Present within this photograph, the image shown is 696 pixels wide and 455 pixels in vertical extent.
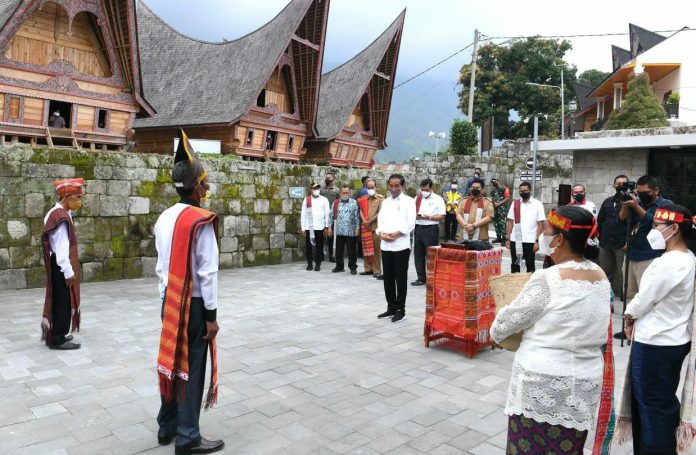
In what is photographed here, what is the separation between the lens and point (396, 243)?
22.9 ft

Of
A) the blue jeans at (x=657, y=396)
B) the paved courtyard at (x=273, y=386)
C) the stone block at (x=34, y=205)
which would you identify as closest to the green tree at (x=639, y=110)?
the paved courtyard at (x=273, y=386)

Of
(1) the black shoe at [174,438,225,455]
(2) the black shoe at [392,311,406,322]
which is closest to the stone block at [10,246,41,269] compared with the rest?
(2) the black shoe at [392,311,406,322]

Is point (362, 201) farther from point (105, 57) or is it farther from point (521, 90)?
point (521, 90)

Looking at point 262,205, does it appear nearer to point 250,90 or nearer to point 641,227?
point 250,90

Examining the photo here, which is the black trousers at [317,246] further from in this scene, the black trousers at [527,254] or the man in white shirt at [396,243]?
the man in white shirt at [396,243]

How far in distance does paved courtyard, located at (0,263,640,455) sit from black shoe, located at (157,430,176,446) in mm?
69

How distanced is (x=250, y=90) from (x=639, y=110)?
580 inches

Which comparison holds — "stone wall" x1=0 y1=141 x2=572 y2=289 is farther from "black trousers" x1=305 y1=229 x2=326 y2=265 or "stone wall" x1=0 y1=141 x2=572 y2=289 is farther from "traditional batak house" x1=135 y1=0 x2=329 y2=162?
"traditional batak house" x1=135 y1=0 x2=329 y2=162

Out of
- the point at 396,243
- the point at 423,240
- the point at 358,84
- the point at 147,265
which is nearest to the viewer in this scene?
the point at 396,243

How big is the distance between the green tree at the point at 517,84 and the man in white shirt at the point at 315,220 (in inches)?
1193

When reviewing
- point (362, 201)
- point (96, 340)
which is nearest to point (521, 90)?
point (362, 201)

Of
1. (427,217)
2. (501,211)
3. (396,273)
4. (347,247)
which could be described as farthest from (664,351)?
(501,211)

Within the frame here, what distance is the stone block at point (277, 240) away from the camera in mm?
12336

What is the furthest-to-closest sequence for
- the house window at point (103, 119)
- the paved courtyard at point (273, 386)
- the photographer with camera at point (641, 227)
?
the house window at point (103, 119) → the photographer with camera at point (641, 227) → the paved courtyard at point (273, 386)
